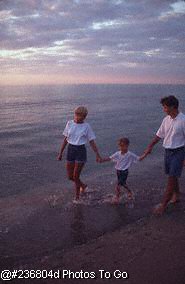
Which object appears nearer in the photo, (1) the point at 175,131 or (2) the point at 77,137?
(1) the point at 175,131

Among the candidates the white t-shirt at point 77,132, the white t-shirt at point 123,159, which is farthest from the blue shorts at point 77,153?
the white t-shirt at point 123,159

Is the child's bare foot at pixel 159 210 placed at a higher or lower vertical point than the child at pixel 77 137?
lower

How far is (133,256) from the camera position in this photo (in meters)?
5.34

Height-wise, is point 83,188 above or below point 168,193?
above

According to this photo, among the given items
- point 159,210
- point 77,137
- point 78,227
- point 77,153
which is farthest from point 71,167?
point 159,210

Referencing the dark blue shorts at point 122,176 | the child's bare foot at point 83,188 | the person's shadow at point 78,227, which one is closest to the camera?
the person's shadow at point 78,227

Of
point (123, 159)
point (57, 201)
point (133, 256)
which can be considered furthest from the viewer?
point (57, 201)

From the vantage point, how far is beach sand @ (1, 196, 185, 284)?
4865mm

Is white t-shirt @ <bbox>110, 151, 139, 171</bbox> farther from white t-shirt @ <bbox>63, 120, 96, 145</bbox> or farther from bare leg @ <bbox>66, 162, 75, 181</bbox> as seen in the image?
bare leg @ <bbox>66, 162, 75, 181</bbox>

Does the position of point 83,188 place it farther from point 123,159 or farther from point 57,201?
point 123,159

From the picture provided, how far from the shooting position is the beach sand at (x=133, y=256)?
192 inches

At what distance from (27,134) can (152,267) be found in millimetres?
19083

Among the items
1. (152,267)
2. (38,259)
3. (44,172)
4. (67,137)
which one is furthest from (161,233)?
(44,172)

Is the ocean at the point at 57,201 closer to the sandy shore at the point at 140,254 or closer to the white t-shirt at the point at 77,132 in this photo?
the sandy shore at the point at 140,254
